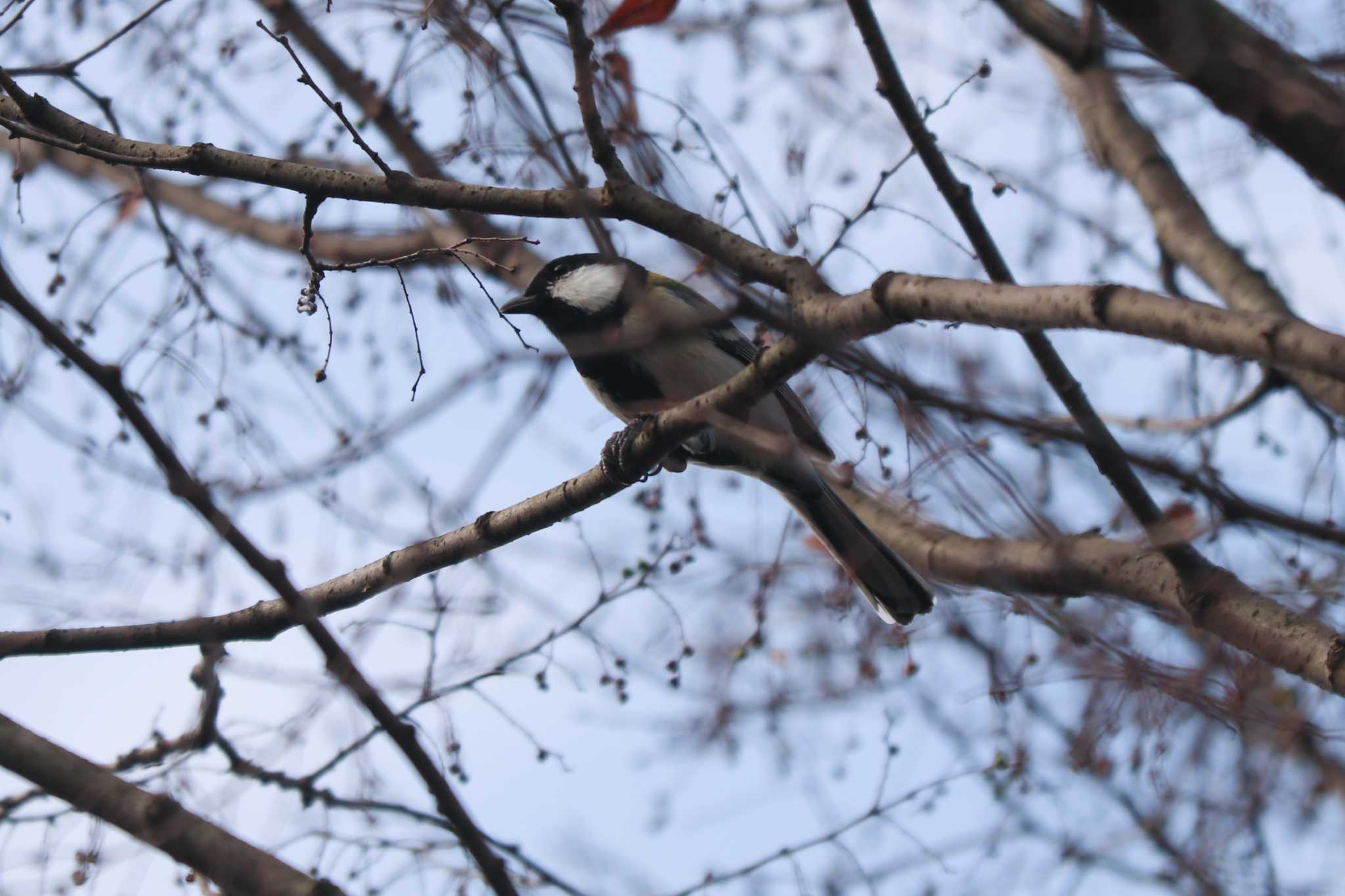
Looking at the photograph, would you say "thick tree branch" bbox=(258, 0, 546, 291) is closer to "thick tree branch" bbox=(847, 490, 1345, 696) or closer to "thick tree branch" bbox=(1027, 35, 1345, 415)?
"thick tree branch" bbox=(847, 490, 1345, 696)

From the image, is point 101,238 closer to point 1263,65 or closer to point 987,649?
point 987,649

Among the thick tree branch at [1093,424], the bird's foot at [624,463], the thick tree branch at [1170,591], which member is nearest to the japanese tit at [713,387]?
the thick tree branch at [1170,591]

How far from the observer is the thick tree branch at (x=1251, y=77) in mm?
2408

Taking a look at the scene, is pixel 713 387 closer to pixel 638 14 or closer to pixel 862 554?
pixel 862 554

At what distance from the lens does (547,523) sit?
3088 millimetres

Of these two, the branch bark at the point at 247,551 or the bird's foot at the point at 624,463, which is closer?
the branch bark at the point at 247,551

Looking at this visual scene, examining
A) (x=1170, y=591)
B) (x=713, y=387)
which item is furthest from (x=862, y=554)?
(x=1170, y=591)

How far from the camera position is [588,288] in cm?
475

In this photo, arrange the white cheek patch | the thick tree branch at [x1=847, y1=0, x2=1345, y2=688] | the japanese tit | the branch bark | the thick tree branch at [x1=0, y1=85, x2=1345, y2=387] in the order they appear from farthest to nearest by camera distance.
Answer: the white cheek patch → the japanese tit → the thick tree branch at [x1=847, y1=0, x2=1345, y2=688] → the branch bark → the thick tree branch at [x1=0, y1=85, x2=1345, y2=387]

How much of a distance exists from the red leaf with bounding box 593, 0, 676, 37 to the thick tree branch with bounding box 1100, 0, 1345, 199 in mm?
1017

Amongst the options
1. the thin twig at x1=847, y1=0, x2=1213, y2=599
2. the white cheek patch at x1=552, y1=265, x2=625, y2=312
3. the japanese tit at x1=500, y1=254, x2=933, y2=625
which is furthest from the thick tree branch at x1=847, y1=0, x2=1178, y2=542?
the white cheek patch at x1=552, y1=265, x2=625, y2=312

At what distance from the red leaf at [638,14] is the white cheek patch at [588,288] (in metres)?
1.55

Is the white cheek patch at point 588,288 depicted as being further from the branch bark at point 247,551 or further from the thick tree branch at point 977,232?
the branch bark at point 247,551

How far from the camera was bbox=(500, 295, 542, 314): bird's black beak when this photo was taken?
4.75 meters
